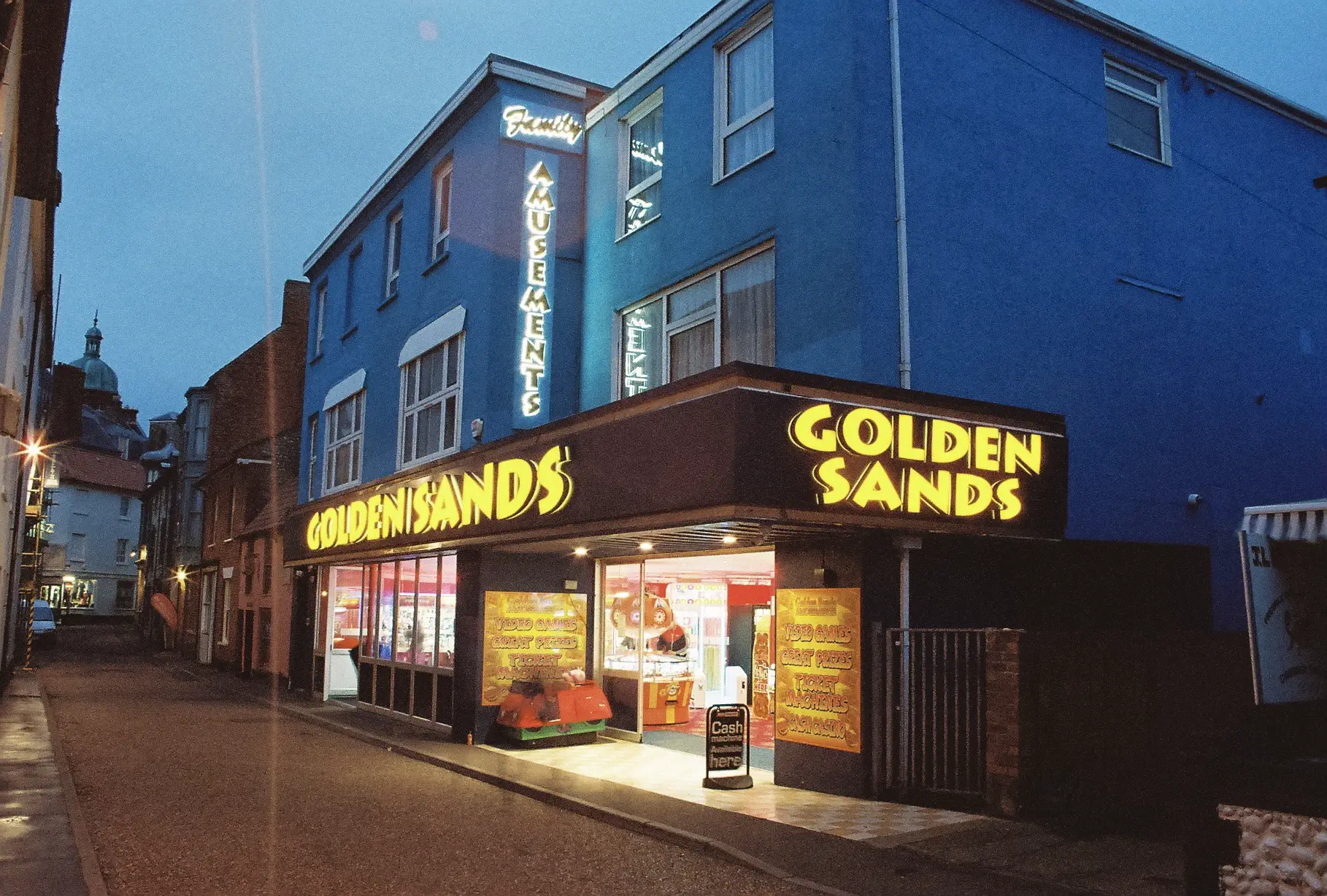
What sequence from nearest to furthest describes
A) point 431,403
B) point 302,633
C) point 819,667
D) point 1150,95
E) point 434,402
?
point 819,667 → point 1150,95 → point 434,402 → point 431,403 → point 302,633

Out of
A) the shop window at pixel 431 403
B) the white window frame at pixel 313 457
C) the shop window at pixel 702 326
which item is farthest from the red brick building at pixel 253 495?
the shop window at pixel 702 326

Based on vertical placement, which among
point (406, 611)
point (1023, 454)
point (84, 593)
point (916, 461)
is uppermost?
point (1023, 454)

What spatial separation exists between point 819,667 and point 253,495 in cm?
2670

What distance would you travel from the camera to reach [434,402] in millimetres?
18547

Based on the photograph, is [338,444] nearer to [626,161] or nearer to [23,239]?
[23,239]

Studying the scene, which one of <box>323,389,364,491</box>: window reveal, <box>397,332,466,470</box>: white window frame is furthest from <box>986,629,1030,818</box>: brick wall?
<box>323,389,364,491</box>: window reveal

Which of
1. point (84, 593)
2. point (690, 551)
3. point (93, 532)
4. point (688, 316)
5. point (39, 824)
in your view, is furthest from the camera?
point (93, 532)

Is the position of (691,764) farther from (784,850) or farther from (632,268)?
(632,268)

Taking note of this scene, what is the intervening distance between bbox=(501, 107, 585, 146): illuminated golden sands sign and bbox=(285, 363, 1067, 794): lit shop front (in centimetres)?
531

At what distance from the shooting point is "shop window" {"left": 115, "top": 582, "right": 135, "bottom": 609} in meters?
70.5

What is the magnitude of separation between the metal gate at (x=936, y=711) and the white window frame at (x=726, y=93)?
6.29m

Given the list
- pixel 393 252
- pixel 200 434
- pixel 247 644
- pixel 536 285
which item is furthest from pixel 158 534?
pixel 536 285

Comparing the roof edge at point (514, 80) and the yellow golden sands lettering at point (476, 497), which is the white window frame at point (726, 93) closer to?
the roof edge at point (514, 80)

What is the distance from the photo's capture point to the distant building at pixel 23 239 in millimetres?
10351
